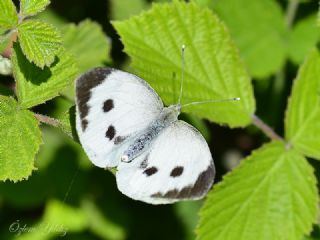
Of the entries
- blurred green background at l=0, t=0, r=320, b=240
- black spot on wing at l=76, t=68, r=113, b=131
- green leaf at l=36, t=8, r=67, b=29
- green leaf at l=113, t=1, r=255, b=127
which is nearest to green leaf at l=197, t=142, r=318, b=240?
green leaf at l=113, t=1, r=255, b=127

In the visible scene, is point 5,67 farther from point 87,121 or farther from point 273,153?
point 273,153

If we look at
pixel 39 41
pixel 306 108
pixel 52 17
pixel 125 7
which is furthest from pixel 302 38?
pixel 39 41

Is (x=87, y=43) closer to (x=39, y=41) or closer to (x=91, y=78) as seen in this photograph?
(x=39, y=41)

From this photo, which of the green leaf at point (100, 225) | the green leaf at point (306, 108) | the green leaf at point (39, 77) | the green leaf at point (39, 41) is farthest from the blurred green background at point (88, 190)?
the green leaf at point (39, 41)

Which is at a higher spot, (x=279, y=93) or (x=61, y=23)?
(x=61, y=23)

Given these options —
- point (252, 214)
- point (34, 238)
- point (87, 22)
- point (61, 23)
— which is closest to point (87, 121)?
point (252, 214)

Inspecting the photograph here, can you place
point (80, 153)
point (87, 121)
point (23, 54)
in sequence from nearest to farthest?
point (87, 121)
point (23, 54)
point (80, 153)

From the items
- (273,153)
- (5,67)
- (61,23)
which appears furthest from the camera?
(61,23)
